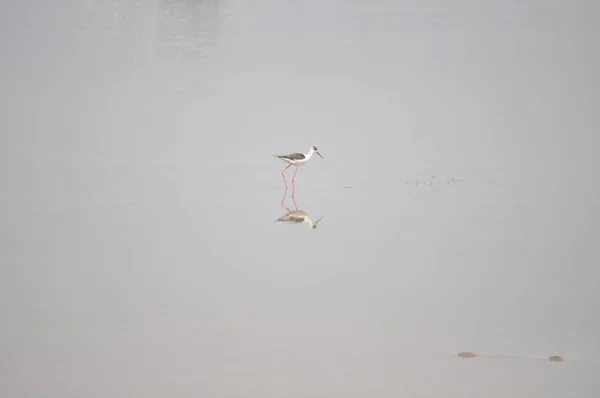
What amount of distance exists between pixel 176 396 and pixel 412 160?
18.7ft

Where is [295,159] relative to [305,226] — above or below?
above

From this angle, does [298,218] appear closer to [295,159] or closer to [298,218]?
[298,218]

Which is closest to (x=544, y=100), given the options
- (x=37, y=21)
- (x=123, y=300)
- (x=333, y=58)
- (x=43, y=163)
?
(x=333, y=58)

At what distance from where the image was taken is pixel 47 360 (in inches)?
208

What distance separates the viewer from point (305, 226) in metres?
7.93

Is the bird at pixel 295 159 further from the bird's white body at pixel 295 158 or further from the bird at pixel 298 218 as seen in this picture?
the bird at pixel 298 218

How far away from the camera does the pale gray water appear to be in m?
5.17

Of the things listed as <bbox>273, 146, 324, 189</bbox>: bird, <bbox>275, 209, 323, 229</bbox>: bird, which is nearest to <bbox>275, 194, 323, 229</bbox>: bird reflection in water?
<bbox>275, 209, 323, 229</bbox>: bird

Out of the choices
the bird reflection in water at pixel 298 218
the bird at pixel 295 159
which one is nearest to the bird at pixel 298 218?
the bird reflection in water at pixel 298 218

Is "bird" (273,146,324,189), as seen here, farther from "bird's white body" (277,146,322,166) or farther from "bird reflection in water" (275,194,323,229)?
"bird reflection in water" (275,194,323,229)

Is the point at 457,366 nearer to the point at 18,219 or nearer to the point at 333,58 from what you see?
the point at 18,219

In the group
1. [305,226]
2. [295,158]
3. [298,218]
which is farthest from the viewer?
[295,158]

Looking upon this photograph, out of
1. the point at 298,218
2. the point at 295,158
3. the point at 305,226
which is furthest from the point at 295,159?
the point at 305,226

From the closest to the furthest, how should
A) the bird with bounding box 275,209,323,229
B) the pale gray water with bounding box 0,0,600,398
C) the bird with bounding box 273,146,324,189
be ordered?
the pale gray water with bounding box 0,0,600,398 → the bird with bounding box 275,209,323,229 → the bird with bounding box 273,146,324,189
